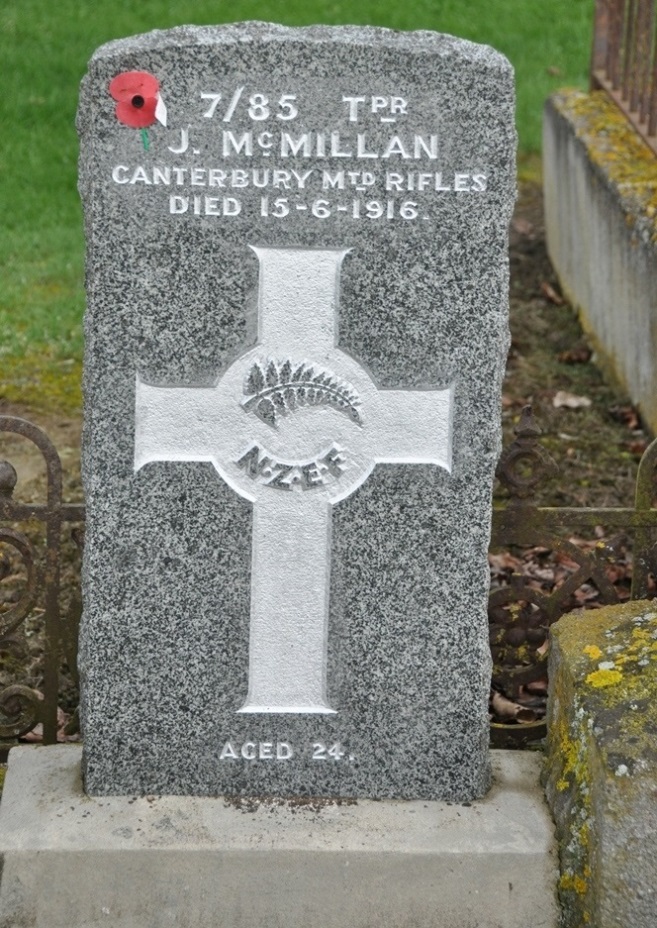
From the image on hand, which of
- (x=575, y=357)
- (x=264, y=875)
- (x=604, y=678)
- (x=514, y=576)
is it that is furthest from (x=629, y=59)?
(x=264, y=875)

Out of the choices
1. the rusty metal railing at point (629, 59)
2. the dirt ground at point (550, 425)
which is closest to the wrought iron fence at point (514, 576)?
the dirt ground at point (550, 425)

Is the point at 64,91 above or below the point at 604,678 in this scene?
above

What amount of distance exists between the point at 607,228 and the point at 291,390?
10.7 ft

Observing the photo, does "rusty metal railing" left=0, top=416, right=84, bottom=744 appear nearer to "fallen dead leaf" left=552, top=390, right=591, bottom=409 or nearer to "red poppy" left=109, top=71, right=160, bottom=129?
"red poppy" left=109, top=71, right=160, bottom=129

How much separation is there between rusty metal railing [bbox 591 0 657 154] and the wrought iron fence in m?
2.76

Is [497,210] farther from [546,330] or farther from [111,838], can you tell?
[546,330]

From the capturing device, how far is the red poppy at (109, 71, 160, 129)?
2.81 meters

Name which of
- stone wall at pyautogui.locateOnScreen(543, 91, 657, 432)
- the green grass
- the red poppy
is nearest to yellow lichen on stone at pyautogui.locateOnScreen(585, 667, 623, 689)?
the red poppy

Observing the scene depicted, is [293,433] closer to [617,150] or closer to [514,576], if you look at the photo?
[514,576]

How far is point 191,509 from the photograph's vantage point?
300cm

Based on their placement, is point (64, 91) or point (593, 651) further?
point (64, 91)

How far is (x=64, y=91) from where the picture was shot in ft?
27.2

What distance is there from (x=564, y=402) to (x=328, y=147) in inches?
124

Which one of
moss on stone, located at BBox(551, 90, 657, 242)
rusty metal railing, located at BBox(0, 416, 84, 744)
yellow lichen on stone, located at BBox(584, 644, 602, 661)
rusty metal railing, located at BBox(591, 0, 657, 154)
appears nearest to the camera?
yellow lichen on stone, located at BBox(584, 644, 602, 661)
